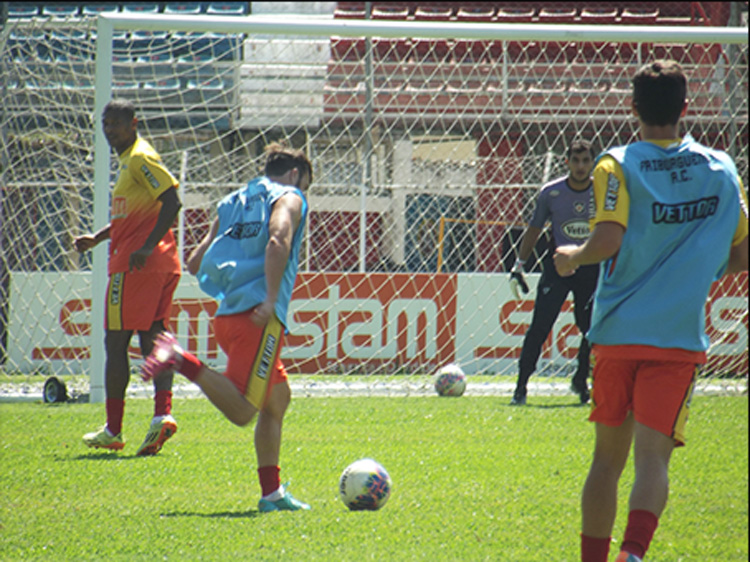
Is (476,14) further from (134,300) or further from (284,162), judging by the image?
(284,162)

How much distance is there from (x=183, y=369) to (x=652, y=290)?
1.80 metres

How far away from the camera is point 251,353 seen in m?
3.78

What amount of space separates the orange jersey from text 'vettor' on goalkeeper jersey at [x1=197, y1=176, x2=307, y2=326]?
5.28 feet

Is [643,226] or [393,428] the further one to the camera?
[393,428]

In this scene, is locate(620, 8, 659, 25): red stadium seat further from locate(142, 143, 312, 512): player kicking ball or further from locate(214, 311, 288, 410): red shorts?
locate(214, 311, 288, 410): red shorts

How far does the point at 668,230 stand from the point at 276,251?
165cm

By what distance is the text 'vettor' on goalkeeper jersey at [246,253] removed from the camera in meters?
3.88

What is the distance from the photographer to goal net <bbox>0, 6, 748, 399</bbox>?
8273 millimetres

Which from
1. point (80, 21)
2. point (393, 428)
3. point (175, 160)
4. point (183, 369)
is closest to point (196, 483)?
point (183, 369)

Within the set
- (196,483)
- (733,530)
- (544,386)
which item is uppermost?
(733,530)

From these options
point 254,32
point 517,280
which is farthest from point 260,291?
point 254,32

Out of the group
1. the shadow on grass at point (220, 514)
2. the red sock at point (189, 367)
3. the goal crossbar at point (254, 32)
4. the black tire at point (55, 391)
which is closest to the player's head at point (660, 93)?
the red sock at point (189, 367)

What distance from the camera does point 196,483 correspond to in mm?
4469

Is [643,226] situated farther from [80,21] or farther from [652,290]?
[80,21]
